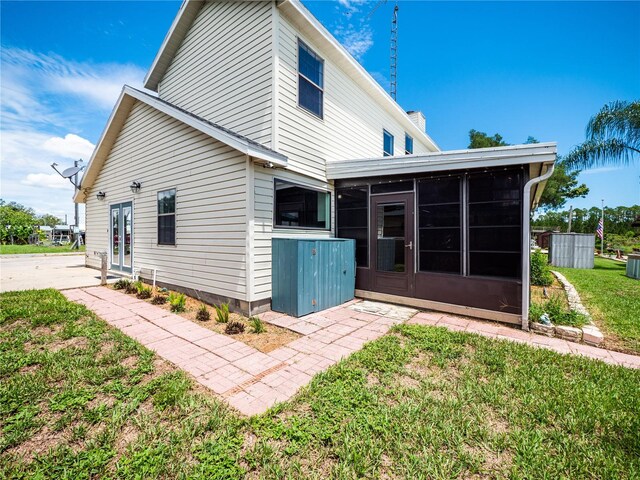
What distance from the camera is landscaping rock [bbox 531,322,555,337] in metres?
4.29

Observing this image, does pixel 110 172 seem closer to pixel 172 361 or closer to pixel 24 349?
pixel 24 349

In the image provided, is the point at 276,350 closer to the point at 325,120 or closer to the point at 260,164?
the point at 260,164

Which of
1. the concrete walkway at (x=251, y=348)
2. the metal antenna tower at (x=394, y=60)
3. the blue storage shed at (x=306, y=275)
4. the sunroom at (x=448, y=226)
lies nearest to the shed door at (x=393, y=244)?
the sunroom at (x=448, y=226)

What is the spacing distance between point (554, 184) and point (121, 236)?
99.2 feet

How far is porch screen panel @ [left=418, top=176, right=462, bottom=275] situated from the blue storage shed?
1.73 metres

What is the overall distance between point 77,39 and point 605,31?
1816 centimetres

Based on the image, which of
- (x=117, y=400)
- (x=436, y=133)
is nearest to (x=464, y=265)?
(x=117, y=400)

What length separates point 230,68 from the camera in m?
6.36

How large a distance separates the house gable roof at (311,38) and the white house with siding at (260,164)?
3 cm

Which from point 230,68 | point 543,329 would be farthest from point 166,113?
point 543,329

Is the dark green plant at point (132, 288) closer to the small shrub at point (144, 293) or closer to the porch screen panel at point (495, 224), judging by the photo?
the small shrub at point (144, 293)

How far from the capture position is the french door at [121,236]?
8.50m

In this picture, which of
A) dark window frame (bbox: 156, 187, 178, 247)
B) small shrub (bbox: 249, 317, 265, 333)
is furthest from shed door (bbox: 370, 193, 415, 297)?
dark window frame (bbox: 156, 187, 178, 247)

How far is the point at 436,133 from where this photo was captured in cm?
1742
